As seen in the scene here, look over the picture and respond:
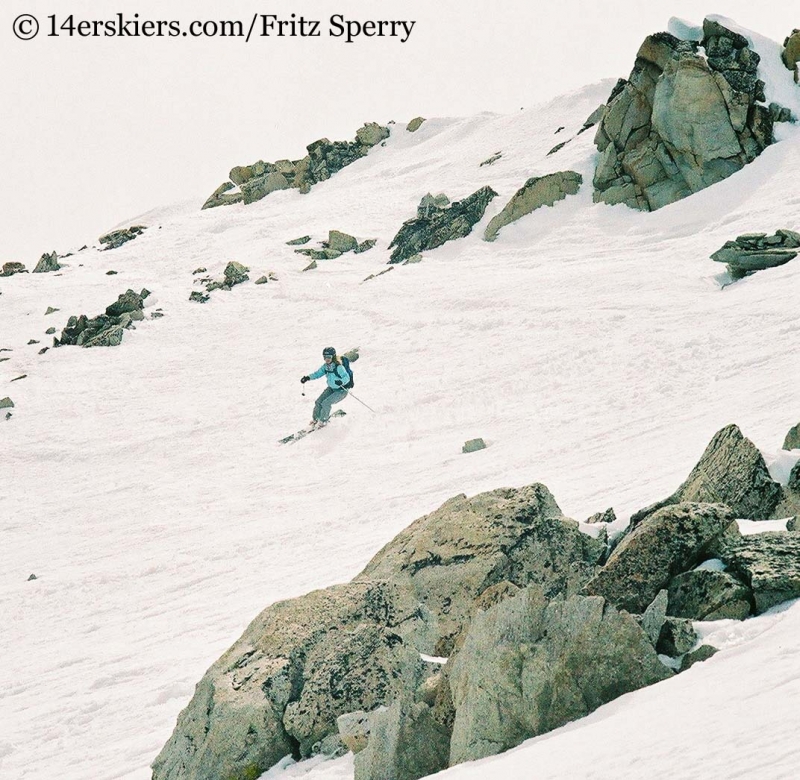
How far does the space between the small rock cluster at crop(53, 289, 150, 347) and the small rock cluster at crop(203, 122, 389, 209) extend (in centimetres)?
3232

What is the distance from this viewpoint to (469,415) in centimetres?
2230

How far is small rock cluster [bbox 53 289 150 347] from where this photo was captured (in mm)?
37812

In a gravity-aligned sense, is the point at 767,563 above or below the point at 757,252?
below

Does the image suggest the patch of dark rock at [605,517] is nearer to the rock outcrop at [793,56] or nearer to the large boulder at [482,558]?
the large boulder at [482,558]

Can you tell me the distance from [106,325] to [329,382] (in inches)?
735

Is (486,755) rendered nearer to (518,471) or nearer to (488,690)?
(488,690)

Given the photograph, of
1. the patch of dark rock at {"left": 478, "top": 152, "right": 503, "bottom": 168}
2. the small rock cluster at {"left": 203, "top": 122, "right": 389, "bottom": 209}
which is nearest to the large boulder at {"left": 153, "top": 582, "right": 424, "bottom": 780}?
the patch of dark rock at {"left": 478, "top": 152, "right": 503, "bottom": 168}

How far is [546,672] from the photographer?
22.5 feet

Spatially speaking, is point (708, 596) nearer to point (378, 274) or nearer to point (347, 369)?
point (347, 369)

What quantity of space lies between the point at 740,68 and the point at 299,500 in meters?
32.4

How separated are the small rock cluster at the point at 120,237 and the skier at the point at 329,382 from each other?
145 ft

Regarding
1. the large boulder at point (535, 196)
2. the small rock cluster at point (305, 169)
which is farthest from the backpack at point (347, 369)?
the small rock cluster at point (305, 169)

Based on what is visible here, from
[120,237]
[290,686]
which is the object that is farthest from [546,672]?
[120,237]

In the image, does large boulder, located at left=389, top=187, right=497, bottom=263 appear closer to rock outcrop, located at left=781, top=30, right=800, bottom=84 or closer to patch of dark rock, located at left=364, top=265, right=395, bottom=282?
patch of dark rock, located at left=364, top=265, right=395, bottom=282
